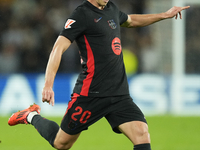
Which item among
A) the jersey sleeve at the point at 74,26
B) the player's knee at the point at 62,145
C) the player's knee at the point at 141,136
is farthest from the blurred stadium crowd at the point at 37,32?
the player's knee at the point at 141,136

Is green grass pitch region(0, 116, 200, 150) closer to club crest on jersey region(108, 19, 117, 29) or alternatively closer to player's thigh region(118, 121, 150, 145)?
player's thigh region(118, 121, 150, 145)

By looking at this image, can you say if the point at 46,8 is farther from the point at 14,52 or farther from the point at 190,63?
the point at 190,63

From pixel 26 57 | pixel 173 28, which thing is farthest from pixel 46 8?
pixel 173 28

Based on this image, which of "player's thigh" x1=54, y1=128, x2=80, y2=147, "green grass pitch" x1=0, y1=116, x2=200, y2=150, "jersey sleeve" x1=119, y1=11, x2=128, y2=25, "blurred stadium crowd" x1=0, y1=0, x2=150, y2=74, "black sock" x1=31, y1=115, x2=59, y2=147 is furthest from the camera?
"blurred stadium crowd" x1=0, y1=0, x2=150, y2=74

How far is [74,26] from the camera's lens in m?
3.79

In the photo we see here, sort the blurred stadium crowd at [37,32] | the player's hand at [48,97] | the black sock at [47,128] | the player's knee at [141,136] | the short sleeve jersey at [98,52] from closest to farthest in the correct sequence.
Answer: the player's hand at [48,97]
the player's knee at [141,136]
the short sleeve jersey at [98,52]
the black sock at [47,128]
the blurred stadium crowd at [37,32]

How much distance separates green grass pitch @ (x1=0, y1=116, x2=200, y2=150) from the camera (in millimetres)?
6086

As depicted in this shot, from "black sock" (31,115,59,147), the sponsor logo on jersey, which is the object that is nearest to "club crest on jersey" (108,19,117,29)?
the sponsor logo on jersey

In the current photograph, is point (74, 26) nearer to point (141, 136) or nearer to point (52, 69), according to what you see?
point (52, 69)

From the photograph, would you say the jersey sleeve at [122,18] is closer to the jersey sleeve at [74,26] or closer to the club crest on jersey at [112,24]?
the club crest on jersey at [112,24]

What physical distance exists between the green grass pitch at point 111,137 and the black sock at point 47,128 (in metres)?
1.56

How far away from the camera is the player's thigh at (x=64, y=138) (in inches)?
159

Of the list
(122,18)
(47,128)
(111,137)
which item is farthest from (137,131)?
(111,137)

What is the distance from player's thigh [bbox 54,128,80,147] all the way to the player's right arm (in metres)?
0.70
